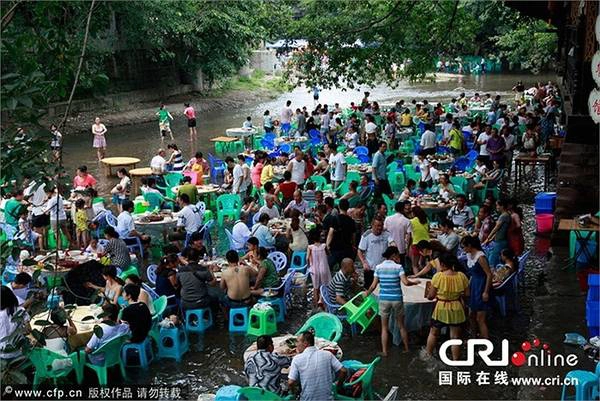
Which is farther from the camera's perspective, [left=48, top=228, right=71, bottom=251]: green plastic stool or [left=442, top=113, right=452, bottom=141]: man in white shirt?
[left=442, top=113, right=452, bottom=141]: man in white shirt

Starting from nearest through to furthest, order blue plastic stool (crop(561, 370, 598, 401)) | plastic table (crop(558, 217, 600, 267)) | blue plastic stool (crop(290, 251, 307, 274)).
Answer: blue plastic stool (crop(561, 370, 598, 401)), plastic table (crop(558, 217, 600, 267)), blue plastic stool (crop(290, 251, 307, 274))

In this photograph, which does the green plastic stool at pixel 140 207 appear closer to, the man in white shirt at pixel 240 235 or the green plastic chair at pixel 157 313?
the man in white shirt at pixel 240 235

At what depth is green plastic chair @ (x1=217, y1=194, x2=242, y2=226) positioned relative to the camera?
18.5m

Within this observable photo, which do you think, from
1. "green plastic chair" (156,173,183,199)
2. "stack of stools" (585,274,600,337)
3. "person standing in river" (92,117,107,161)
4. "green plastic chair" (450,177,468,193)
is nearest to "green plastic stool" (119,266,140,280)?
"green plastic chair" (156,173,183,199)

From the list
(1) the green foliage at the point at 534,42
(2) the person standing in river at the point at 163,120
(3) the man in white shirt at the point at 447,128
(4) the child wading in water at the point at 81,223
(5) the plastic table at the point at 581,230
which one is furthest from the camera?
(1) the green foliage at the point at 534,42

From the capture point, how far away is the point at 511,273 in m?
12.0

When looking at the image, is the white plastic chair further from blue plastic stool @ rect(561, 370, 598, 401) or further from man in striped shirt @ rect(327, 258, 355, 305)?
blue plastic stool @ rect(561, 370, 598, 401)

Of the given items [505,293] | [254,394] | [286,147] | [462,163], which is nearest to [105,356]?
[254,394]

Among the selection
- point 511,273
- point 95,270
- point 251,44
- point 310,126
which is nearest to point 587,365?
point 511,273

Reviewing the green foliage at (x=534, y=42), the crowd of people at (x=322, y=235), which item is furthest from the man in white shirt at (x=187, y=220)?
the green foliage at (x=534, y=42)

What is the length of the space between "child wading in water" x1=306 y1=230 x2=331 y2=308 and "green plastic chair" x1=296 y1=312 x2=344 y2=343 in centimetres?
173

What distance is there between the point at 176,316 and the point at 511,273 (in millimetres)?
4786

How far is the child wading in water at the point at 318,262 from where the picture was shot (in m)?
12.6

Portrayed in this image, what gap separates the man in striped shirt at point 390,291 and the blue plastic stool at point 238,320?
2.07 metres
